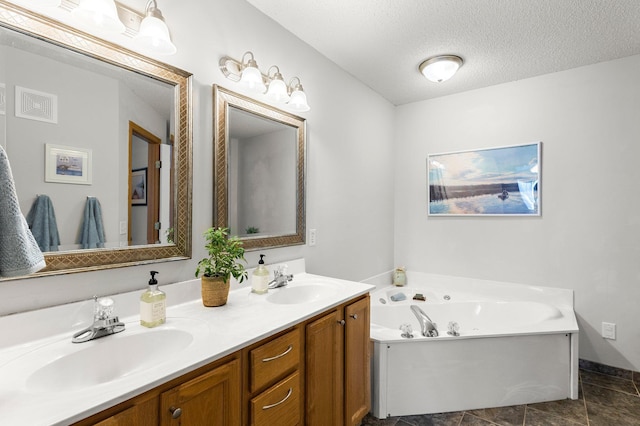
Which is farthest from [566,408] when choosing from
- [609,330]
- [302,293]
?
[302,293]

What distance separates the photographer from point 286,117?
205 centimetres

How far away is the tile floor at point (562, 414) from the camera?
6.35 feet

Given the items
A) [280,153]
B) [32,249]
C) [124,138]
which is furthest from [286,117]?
[32,249]

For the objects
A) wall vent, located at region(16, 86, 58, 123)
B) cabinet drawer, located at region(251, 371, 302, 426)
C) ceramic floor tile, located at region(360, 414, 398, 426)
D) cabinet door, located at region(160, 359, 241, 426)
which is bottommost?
ceramic floor tile, located at region(360, 414, 398, 426)

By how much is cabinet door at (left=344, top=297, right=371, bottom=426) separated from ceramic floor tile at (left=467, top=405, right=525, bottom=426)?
30.0 inches

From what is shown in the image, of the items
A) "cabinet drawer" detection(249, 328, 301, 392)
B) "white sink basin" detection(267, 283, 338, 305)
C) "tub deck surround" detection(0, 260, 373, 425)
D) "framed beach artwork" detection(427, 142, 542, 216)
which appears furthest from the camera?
"framed beach artwork" detection(427, 142, 542, 216)

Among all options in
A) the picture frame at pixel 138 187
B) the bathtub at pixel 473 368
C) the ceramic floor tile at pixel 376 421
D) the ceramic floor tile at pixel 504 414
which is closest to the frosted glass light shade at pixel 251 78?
the picture frame at pixel 138 187

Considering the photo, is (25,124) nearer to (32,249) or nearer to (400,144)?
(32,249)

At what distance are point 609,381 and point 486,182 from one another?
1.74 m

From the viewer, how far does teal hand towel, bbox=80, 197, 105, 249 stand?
1.18 m

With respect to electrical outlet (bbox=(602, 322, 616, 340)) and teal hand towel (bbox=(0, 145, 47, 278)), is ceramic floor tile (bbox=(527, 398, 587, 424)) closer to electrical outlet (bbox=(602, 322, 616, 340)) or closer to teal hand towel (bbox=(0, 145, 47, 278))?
electrical outlet (bbox=(602, 322, 616, 340))

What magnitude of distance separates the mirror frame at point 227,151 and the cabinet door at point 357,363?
0.64 meters

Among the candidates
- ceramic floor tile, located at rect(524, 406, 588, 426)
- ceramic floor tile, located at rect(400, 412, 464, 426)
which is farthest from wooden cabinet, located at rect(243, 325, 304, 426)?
ceramic floor tile, located at rect(524, 406, 588, 426)

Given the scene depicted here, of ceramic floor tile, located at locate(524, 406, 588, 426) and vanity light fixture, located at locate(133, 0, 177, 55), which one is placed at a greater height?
vanity light fixture, located at locate(133, 0, 177, 55)
